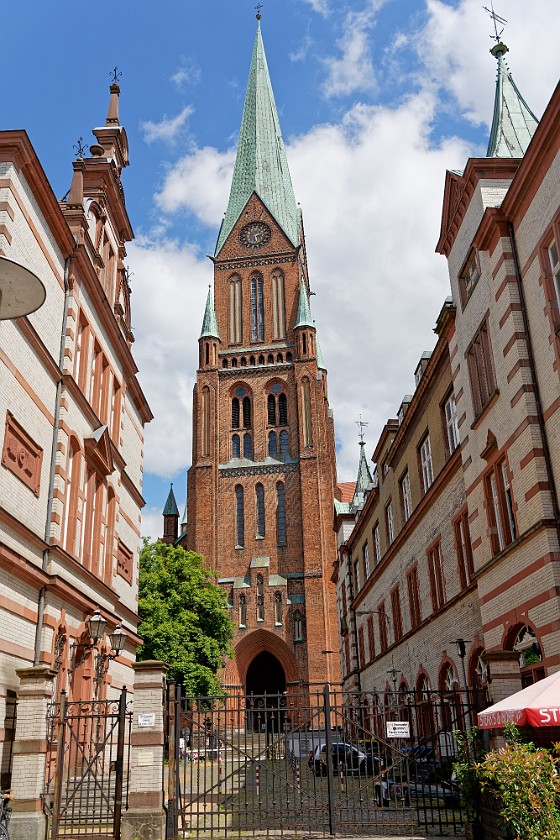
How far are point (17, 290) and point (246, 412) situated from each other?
61759 mm

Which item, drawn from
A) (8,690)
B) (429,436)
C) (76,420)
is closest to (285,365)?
(429,436)

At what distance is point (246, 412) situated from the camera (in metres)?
68.8

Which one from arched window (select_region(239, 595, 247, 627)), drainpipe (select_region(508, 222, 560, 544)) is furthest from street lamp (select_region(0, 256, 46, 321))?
arched window (select_region(239, 595, 247, 627))

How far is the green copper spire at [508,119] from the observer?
18.9 metres

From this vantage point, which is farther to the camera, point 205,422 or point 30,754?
point 205,422

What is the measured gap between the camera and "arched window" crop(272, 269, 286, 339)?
71375mm

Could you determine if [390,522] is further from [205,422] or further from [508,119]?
[205,422]

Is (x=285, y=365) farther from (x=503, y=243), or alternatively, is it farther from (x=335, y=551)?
(x=503, y=243)

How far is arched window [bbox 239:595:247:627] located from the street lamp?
56912mm

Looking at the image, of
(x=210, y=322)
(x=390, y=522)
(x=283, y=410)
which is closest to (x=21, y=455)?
(x=390, y=522)

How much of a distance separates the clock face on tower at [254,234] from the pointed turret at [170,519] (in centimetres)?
2452

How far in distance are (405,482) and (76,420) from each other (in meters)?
14.5

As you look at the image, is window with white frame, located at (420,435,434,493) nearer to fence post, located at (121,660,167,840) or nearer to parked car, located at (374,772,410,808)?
parked car, located at (374,772,410,808)

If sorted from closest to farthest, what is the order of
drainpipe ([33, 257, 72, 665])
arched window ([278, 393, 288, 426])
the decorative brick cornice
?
drainpipe ([33, 257, 72, 665])
the decorative brick cornice
arched window ([278, 393, 288, 426])
